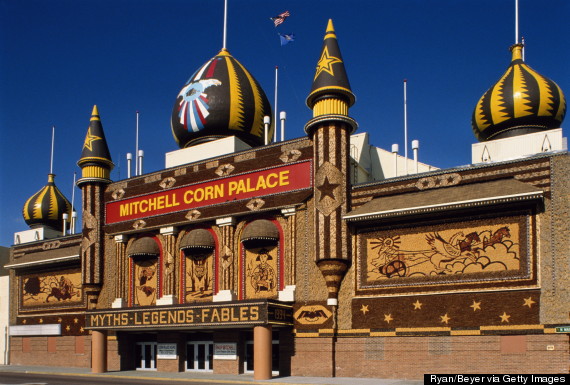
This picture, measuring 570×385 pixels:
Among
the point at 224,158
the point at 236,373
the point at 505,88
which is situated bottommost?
the point at 236,373

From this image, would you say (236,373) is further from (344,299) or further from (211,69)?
(211,69)

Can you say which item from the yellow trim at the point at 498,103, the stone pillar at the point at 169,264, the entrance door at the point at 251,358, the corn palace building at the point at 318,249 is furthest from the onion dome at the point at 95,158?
the yellow trim at the point at 498,103

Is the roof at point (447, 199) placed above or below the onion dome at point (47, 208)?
below

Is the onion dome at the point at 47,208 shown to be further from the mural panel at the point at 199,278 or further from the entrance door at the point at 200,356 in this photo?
the entrance door at the point at 200,356

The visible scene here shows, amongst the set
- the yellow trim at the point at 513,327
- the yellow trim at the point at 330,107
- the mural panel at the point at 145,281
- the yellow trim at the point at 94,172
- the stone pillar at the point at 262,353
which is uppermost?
the yellow trim at the point at 330,107

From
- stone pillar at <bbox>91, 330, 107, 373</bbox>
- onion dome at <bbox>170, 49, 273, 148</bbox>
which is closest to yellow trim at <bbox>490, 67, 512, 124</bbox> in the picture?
onion dome at <bbox>170, 49, 273, 148</bbox>

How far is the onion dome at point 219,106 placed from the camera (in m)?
36.5

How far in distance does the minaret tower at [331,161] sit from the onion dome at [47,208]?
28147 mm

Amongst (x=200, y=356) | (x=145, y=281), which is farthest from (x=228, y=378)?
(x=145, y=281)

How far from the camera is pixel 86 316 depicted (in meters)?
35.5

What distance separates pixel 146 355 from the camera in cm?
3594

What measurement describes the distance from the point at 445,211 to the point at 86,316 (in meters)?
22.9

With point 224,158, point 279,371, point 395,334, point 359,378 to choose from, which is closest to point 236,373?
point 279,371

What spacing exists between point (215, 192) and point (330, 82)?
9256 mm
